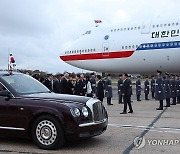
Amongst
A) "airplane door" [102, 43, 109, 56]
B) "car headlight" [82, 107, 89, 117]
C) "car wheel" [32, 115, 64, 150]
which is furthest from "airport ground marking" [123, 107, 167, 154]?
"airplane door" [102, 43, 109, 56]

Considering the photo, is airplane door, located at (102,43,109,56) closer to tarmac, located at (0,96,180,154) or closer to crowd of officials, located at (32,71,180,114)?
crowd of officials, located at (32,71,180,114)

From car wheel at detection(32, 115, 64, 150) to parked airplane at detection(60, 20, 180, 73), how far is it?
20.1 meters

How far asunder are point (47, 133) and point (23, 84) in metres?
1.59

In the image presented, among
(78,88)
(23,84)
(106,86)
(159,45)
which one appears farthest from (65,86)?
(159,45)

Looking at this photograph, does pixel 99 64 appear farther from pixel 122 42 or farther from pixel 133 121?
pixel 133 121

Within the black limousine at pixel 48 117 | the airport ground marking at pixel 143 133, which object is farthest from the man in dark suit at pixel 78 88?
the black limousine at pixel 48 117

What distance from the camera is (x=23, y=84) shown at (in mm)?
7918

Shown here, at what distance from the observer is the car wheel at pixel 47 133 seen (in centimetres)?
676

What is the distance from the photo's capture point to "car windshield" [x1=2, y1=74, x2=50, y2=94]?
7594 mm

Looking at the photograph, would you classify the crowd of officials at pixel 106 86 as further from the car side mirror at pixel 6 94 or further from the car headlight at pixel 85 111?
the car side mirror at pixel 6 94

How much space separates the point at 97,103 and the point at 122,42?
68.6ft

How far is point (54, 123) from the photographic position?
22.2ft

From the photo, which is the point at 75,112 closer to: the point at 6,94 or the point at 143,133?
the point at 6,94

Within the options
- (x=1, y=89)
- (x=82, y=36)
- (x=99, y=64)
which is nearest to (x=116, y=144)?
(x=1, y=89)
